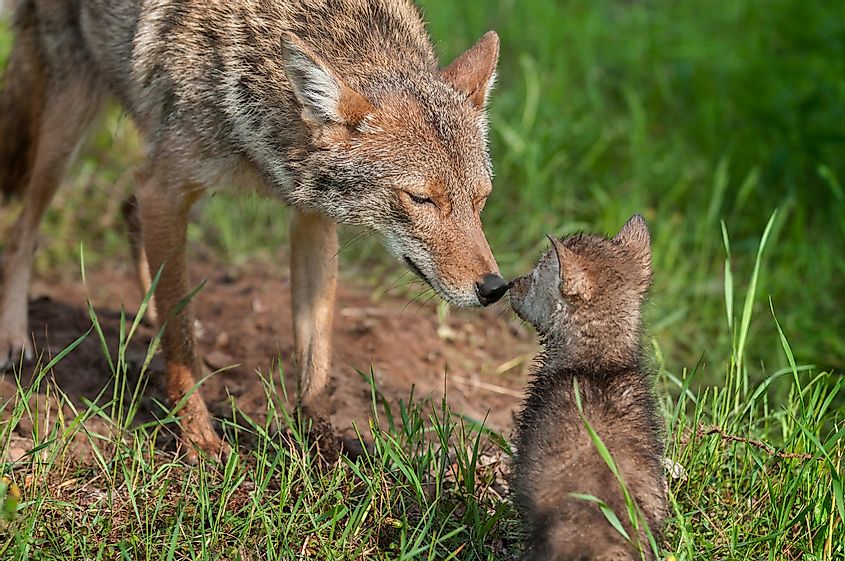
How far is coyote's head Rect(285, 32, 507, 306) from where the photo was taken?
4176 millimetres

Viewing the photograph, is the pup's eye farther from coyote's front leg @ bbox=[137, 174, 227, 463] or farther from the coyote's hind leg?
the coyote's hind leg

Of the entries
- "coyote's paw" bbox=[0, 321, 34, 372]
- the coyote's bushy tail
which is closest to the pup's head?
"coyote's paw" bbox=[0, 321, 34, 372]

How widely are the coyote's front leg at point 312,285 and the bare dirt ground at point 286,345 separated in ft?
0.52

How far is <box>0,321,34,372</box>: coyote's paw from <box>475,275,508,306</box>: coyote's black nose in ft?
8.59

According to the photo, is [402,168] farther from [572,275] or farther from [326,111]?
[572,275]

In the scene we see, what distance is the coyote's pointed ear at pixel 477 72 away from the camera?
4629 mm

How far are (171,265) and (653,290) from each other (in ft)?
8.00

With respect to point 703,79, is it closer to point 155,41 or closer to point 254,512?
point 155,41

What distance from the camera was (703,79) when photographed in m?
8.58

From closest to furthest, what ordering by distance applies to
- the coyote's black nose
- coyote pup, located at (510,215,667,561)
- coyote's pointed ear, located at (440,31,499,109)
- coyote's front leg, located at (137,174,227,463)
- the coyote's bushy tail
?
coyote pup, located at (510,215,667,561), the coyote's black nose, coyote's pointed ear, located at (440,31,499,109), coyote's front leg, located at (137,174,227,463), the coyote's bushy tail

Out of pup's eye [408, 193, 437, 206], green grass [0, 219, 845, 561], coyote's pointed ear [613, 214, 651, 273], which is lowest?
green grass [0, 219, 845, 561]

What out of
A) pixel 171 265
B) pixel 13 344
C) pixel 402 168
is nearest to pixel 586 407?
pixel 402 168

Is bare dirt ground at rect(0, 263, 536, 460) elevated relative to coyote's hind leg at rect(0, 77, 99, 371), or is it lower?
lower

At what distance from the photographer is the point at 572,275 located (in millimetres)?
3553
